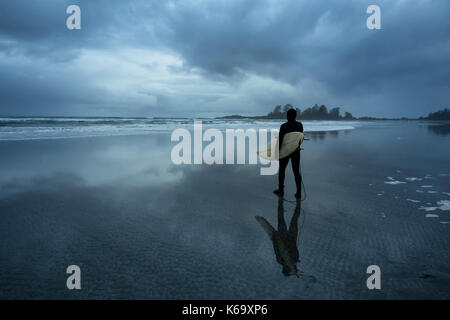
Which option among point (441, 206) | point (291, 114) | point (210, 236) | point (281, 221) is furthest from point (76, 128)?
point (441, 206)

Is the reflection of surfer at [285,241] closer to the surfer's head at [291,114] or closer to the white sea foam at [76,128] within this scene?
the surfer's head at [291,114]

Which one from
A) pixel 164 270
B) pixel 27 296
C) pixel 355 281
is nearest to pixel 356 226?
pixel 355 281

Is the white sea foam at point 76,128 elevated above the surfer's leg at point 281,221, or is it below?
above

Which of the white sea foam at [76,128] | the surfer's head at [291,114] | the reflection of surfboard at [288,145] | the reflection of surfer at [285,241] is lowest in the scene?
the reflection of surfer at [285,241]

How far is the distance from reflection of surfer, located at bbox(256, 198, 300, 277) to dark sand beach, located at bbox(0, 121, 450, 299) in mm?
93

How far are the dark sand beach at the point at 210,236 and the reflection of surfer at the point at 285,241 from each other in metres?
0.09

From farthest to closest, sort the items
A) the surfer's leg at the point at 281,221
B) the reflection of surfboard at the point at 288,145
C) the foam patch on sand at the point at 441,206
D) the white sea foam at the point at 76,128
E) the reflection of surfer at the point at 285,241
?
the white sea foam at the point at 76,128 → the reflection of surfboard at the point at 288,145 → the foam patch on sand at the point at 441,206 → the surfer's leg at the point at 281,221 → the reflection of surfer at the point at 285,241

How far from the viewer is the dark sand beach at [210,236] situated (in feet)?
8.71

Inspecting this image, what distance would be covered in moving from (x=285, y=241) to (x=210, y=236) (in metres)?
1.17

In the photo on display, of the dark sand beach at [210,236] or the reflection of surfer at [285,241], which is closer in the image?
the dark sand beach at [210,236]

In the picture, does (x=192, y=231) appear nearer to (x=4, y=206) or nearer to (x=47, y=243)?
(x=47, y=243)

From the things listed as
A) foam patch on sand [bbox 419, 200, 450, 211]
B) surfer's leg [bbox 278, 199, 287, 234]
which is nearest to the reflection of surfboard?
surfer's leg [bbox 278, 199, 287, 234]

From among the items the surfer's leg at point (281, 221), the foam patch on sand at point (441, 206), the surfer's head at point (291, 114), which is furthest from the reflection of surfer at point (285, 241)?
the foam patch on sand at point (441, 206)
